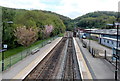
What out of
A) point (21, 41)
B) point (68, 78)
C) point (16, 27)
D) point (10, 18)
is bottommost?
point (68, 78)

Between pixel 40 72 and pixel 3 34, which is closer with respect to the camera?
pixel 40 72

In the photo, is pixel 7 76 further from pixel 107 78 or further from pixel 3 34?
pixel 3 34

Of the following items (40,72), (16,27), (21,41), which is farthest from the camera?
(16,27)

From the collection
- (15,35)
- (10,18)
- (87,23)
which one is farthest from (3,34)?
(87,23)

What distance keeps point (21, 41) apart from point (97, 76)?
1813 centimetres

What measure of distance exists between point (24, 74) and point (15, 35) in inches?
583

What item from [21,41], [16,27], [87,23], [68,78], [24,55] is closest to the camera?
[68,78]

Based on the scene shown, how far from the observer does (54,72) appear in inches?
619

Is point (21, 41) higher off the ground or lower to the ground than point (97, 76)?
higher

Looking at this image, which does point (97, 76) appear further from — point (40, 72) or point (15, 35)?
point (15, 35)

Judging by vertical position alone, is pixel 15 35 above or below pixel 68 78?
above

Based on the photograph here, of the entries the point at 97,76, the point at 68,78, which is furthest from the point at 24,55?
the point at 97,76

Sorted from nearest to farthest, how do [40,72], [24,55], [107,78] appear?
1. [107,78]
2. [40,72]
3. [24,55]

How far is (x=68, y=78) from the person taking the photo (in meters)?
14.0
